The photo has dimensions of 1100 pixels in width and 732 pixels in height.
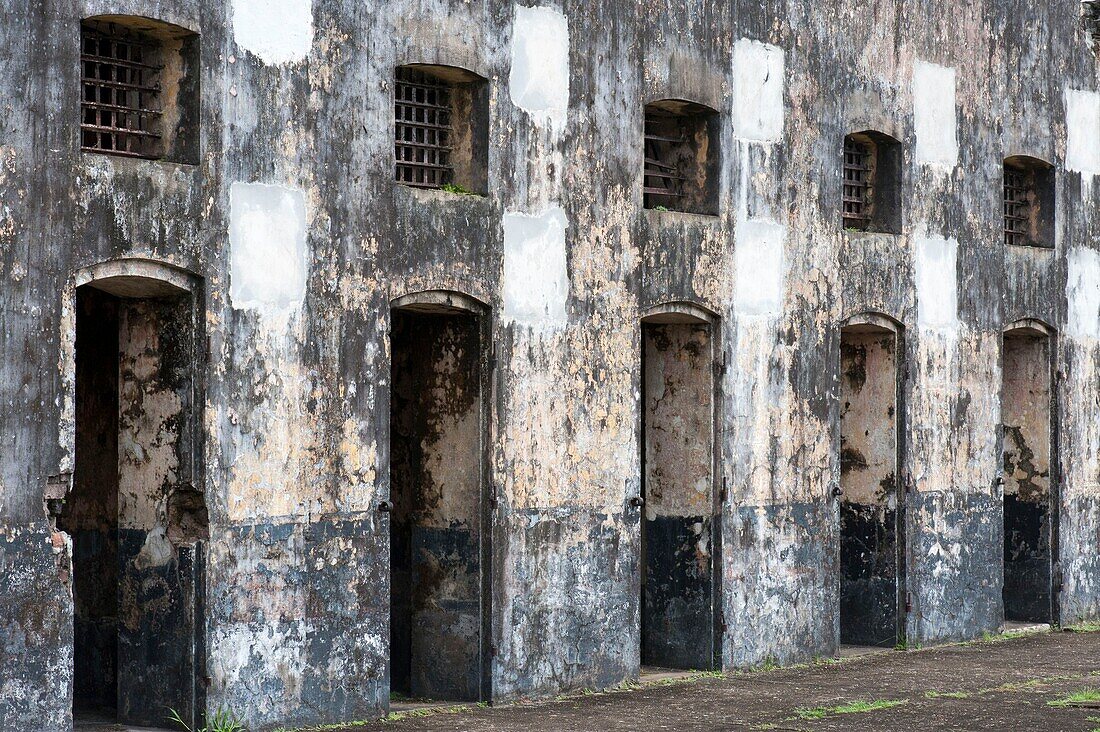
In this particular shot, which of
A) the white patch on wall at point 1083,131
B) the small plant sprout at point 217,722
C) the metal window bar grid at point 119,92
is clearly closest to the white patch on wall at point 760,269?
the white patch on wall at point 1083,131

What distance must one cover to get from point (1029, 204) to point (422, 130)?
8455mm

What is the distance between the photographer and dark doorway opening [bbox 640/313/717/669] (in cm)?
1464

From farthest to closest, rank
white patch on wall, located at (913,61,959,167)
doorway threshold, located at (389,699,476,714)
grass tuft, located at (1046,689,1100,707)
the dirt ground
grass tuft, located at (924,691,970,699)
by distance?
1. white patch on wall, located at (913,61,959,167)
2. grass tuft, located at (924,691,970,699)
3. grass tuft, located at (1046,689,1100,707)
4. doorway threshold, located at (389,699,476,714)
5. the dirt ground

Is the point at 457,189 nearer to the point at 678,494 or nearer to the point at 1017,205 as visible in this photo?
the point at 678,494

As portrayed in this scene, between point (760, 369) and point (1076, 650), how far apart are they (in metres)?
4.69

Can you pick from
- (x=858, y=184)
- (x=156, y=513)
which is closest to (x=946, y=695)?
(x=858, y=184)

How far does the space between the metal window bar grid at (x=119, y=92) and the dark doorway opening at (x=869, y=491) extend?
7.77 meters

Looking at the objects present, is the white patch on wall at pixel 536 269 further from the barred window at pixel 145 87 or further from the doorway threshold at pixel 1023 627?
the doorway threshold at pixel 1023 627

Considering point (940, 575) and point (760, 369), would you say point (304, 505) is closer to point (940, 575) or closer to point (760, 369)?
point (760, 369)

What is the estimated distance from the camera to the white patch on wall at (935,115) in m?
16.7

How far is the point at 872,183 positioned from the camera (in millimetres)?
16750

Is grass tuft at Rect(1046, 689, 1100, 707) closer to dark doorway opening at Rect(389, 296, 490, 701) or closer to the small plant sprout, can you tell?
dark doorway opening at Rect(389, 296, 490, 701)

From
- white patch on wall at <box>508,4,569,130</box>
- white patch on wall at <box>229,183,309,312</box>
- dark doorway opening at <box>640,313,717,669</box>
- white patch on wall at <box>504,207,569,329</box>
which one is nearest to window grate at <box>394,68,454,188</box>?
white patch on wall at <box>508,4,569,130</box>

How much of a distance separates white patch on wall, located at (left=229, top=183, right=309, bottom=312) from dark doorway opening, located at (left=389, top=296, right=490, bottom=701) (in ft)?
4.38
